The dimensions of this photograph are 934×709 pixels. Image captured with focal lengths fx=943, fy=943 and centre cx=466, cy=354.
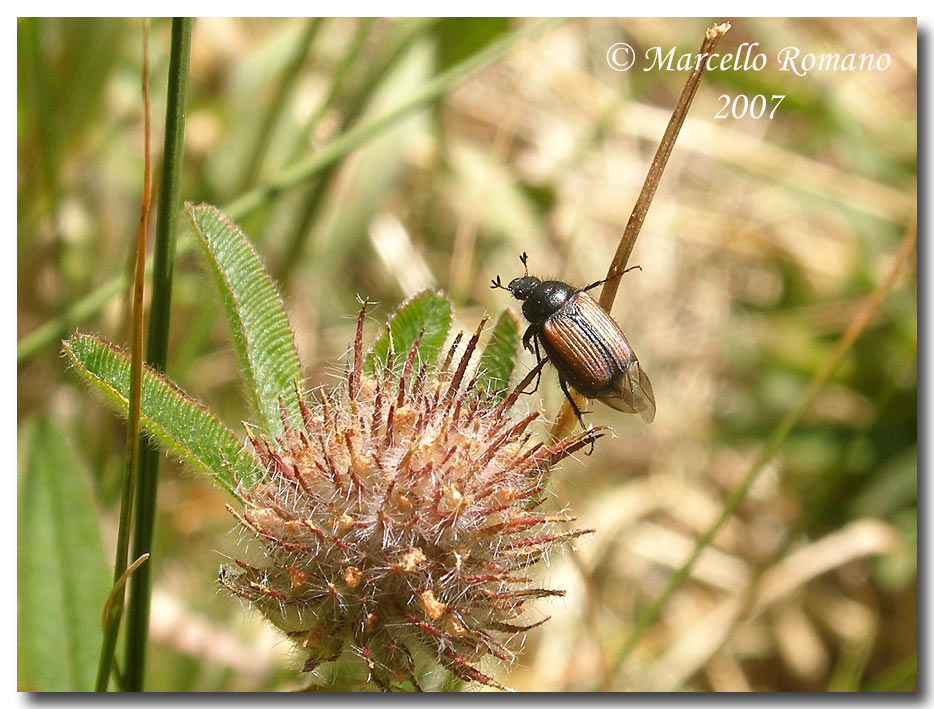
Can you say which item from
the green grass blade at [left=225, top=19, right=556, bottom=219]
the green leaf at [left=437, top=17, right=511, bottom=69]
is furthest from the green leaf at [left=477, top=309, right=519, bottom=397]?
the green leaf at [left=437, top=17, right=511, bottom=69]

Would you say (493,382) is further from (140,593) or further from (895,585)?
(895,585)

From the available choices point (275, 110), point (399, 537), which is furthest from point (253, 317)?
point (275, 110)

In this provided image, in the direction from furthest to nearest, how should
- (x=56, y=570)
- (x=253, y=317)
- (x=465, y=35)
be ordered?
(x=465, y=35) → (x=56, y=570) → (x=253, y=317)

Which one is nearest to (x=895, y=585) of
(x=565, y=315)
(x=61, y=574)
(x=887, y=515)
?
(x=887, y=515)

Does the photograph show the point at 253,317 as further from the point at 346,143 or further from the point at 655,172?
the point at 346,143

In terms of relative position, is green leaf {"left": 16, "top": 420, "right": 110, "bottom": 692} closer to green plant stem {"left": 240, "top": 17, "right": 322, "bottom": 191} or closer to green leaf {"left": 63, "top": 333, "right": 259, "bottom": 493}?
green leaf {"left": 63, "top": 333, "right": 259, "bottom": 493}

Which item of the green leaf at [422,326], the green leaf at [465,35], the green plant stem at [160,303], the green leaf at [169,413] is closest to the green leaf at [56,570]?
the green plant stem at [160,303]
